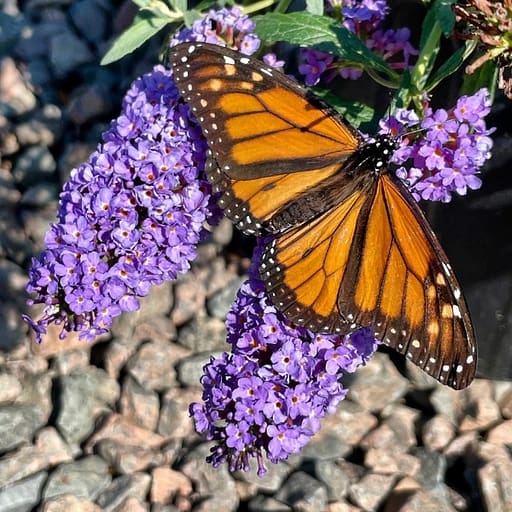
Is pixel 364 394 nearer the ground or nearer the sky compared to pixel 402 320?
nearer the ground

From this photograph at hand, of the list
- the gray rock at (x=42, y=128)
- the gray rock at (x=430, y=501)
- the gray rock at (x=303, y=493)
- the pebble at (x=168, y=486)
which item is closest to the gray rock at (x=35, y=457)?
the pebble at (x=168, y=486)

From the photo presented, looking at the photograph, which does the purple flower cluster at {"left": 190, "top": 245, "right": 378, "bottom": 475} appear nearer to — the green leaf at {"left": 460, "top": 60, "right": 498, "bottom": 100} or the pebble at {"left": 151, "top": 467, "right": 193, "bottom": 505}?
the pebble at {"left": 151, "top": 467, "right": 193, "bottom": 505}

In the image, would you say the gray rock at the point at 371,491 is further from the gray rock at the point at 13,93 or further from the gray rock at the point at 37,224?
the gray rock at the point at 13,93

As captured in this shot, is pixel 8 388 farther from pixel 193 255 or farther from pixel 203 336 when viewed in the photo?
pixel 193 255

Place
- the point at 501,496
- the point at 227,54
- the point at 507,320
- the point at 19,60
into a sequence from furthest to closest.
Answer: the point at 19,60 < the point at 507,320 < the point at 501,496 < the point at 227,54

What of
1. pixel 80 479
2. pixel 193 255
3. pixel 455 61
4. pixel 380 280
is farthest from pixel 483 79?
pixel 80 479

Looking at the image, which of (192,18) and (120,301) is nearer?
(120,301)

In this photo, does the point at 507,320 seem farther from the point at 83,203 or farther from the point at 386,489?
the point at 83,203

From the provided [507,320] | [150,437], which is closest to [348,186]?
[507,320]
